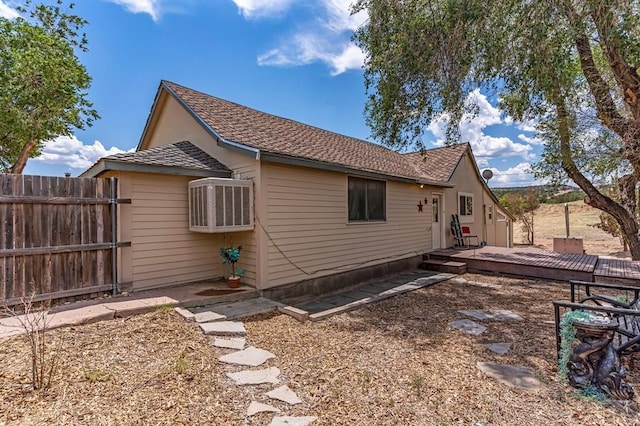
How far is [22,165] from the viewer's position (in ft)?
43.4

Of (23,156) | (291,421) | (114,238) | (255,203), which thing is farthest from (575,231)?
(23,156)

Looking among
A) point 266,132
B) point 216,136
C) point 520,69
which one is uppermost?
point 520,69

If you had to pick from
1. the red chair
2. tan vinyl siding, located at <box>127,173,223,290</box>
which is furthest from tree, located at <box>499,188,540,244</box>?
tan vinyl siding, located at <box>127,173,223,290</box>

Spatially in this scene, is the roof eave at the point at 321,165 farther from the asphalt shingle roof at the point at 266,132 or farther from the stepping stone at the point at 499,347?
the stepping stone at the point at 499,347

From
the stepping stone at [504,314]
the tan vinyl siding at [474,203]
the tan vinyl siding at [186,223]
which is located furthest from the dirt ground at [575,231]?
the tan vinyl siding at [186,223]

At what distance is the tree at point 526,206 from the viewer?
20.8 meters

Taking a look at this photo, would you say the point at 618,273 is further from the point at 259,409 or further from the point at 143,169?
the point at 143,169

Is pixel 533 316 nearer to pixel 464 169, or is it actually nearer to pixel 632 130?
pixel 632 130

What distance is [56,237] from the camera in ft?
15.8

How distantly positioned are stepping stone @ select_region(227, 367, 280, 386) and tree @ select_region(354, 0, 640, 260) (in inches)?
248

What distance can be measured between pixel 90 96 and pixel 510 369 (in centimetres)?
1920

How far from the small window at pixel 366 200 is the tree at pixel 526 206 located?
1643 centimetres

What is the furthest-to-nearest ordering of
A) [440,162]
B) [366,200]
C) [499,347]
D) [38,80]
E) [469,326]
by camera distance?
[440,162] → [38,80] → [366,200] → [469,326] → [499,347]

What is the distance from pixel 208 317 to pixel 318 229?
327cm
